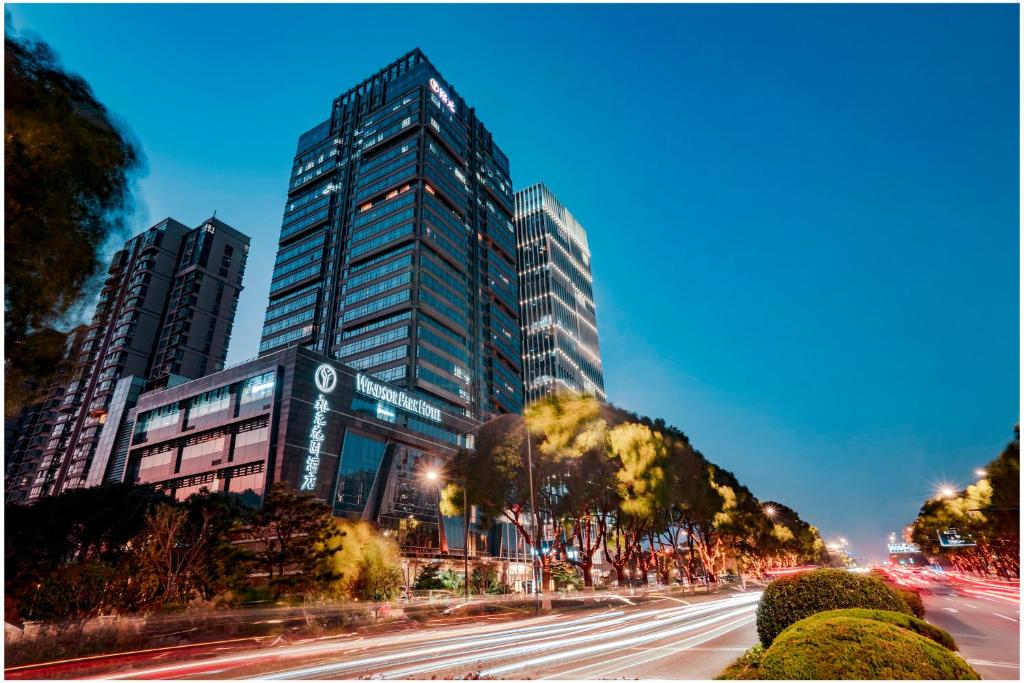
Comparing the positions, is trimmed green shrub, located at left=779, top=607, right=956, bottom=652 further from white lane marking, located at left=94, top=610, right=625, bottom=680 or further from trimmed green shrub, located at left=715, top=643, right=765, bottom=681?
white lane marking, located at left=94, top=610, right=625, bottom=680

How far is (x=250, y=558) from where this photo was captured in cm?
3059

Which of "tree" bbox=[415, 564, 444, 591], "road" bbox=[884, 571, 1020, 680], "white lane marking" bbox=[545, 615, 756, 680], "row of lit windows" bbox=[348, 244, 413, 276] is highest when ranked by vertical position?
"row of lit windows" bbox=[348, 244, 413, 276]

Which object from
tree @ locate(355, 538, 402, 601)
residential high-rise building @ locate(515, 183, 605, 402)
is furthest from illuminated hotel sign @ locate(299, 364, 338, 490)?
residential high-rise building @ locate(515, 183, 605, 402)

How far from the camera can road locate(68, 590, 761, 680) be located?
41.5 ft

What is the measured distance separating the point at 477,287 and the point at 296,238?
138 feet

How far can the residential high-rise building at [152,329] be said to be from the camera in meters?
103

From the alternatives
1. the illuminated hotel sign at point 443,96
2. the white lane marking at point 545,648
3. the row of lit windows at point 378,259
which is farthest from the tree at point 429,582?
the illuminated hotel sign at point 443,96

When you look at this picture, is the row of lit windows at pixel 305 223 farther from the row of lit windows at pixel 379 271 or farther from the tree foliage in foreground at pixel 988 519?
the tree foliage in foreground at pixel 988 519

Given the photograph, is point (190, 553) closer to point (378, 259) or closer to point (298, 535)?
point (298, 535)

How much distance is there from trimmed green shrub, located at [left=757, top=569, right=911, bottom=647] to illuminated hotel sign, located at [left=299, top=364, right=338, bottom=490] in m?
55.7

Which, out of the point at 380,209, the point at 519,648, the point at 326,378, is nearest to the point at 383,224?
the point at 380,209

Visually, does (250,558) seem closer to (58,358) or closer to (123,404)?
(58,358)

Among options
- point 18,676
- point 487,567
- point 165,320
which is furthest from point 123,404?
point 18,676

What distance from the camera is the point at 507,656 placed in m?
14.9
